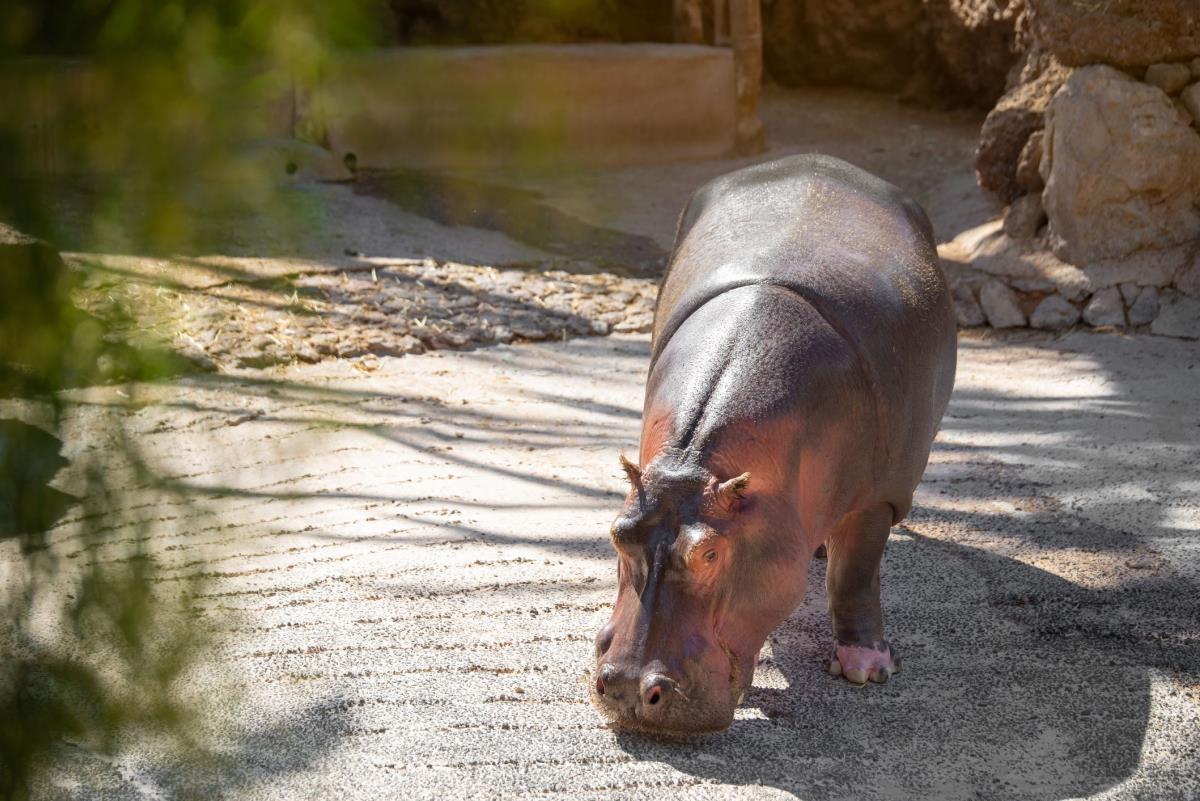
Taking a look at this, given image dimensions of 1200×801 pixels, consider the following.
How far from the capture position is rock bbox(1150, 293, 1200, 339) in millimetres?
5496

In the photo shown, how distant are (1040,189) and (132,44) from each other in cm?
611

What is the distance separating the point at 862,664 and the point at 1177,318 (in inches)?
132

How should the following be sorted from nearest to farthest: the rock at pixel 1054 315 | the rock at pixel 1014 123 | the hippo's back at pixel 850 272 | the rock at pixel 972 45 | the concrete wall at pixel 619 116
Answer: the hippo's back at pixel 850 272 < the rock at pixel 1054 315 < the rock at pixel 1014 123 < the concrete wall at pixel 619 116 < the rock at pixel 972 45

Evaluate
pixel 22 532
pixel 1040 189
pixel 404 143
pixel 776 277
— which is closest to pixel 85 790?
pixel 776 277

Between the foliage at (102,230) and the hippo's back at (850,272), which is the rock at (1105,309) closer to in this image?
the hippo's back at (850,272)

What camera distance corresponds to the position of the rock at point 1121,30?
554 centimetres

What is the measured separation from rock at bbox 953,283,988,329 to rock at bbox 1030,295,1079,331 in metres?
0.23

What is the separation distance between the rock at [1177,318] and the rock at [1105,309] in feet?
0.50

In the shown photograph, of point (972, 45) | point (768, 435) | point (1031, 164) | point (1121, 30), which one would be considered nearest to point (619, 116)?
point (972, 45)

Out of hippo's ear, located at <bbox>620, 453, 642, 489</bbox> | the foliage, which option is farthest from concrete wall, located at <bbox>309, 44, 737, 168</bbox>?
the foliage

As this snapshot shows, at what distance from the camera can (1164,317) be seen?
220 inches

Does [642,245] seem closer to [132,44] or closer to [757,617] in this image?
[757,617]

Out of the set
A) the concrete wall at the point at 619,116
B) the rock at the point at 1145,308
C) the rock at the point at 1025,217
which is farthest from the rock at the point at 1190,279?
the concrete wall at the point at 619,116

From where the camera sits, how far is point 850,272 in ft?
9.53
